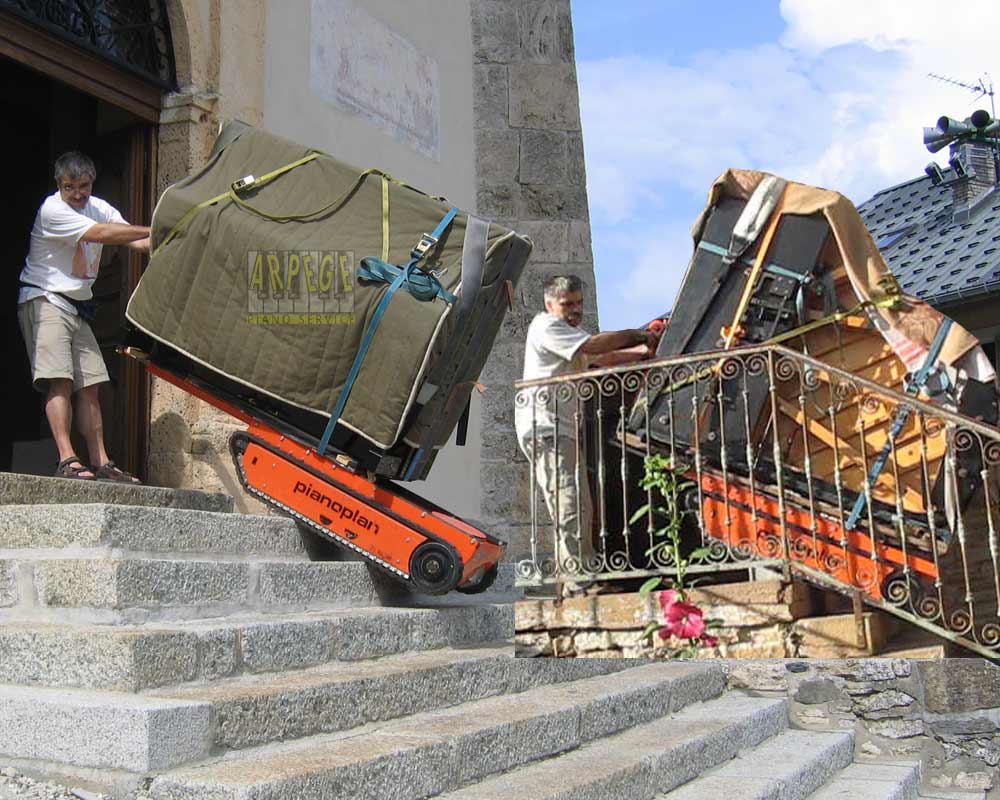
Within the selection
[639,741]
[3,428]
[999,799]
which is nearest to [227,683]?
[639,741]

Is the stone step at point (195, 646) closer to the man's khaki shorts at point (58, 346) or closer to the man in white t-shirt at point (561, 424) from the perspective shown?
the man's khaki shorts at point (58, 346)

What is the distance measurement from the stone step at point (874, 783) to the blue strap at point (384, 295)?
7.72 feet

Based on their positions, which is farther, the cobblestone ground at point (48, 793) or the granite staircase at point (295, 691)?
the granite staircase at point (295, 691)

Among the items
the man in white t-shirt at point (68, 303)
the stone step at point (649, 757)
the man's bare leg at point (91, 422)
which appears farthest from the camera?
the man's bare leg at point (91, 422)

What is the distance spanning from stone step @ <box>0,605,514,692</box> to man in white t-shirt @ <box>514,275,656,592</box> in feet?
6.11

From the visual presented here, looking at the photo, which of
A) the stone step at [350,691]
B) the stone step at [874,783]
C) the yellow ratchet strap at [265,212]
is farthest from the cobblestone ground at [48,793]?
the stone step at [874,783]

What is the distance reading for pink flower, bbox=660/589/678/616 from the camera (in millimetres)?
5836

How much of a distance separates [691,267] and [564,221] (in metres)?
3.20

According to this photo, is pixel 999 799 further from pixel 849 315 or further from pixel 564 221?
pixel 564 221

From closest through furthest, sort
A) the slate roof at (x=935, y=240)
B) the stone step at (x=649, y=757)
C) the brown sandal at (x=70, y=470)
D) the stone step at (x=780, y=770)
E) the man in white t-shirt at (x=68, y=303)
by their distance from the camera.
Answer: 1. the stone step at (x=649, y=757)
2. the stone step at (x=780, y=770)
3. the brown sandal at (x=70, y=470)
4. the man in white t-shirt at (x=68, y=303)
5. the slate roof at (x=935, y=240)

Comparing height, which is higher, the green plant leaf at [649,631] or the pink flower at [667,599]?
the pink flower at [667,599]

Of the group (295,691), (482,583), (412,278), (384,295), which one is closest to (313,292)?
(384,295)

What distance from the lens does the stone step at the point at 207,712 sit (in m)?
2.46

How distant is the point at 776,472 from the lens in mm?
5852
